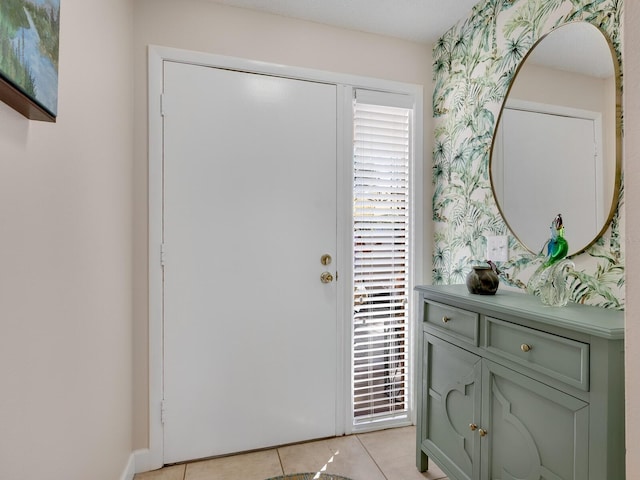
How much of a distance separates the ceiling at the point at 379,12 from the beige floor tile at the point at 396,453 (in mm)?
2439

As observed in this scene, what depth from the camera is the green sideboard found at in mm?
1000

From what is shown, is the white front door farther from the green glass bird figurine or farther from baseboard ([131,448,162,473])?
the green glass bird figurine

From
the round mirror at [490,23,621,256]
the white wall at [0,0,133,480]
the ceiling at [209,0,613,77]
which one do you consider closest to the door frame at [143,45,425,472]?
the white wall at [0,0,133,480]

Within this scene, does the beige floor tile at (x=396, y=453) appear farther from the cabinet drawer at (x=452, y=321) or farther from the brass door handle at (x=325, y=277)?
the brass door handle at (x=325, y=277)

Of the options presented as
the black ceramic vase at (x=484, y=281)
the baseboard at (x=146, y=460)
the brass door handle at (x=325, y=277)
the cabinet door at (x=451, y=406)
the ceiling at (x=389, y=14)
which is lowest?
the baseboard at (x=146, y=460)

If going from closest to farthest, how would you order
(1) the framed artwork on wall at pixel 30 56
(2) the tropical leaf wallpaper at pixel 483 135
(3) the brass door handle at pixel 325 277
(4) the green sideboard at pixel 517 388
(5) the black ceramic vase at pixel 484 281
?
1. (1) the framed artwork on wall at pixel 30 56
2. (4) the green sideboard at pixel 517 388
3. (2) the tropical leaf wallpaper at pixel 483 135
4. (5) the black ceramic vase at pixel 484 281
5. (3) the brass door handle at pixel 325 277

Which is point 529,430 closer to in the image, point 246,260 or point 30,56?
point 246,260

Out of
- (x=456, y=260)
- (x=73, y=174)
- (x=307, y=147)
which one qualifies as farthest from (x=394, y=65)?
(x=73, y=174)

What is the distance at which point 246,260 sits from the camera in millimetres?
1956

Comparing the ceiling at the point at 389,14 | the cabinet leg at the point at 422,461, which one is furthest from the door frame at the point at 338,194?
the cabinet leg at the point at 422,461

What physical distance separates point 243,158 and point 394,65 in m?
1.13

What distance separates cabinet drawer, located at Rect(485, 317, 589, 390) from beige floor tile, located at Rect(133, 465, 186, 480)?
1.62 metres

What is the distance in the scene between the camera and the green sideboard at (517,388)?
1000 mm

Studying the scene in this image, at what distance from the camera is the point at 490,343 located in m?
1.38
